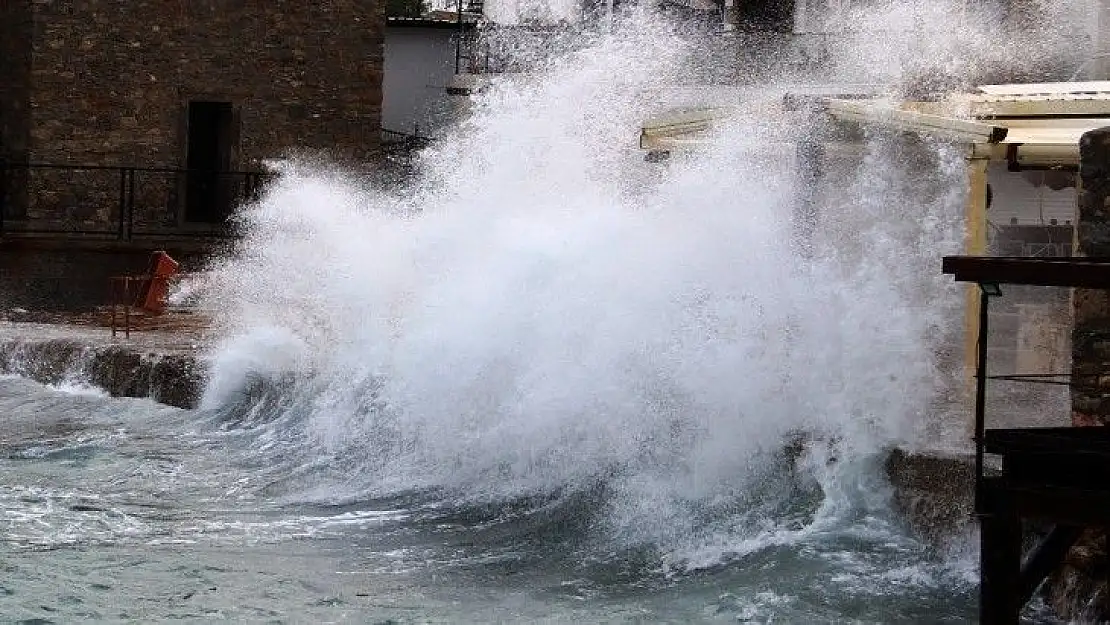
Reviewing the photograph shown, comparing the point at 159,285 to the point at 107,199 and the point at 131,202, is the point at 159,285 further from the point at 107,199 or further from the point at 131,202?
the point at 107,199

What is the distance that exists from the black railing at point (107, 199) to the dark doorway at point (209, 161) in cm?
15

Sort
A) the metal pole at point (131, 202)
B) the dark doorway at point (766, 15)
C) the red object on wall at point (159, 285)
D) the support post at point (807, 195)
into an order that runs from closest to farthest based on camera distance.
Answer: the support post at point (807, 195) < the red object on wall at point (159, 285) < the dark doorway at point (766, 15) < the metal pole at point (131, 202)

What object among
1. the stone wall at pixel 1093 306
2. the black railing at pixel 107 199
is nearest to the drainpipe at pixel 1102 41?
the stone wall at pixel 1093 306

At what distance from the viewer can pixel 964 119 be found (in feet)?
34.4

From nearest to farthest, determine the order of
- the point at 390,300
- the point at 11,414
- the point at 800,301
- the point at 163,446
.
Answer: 1. the point at 800,301
2. the point at 163,446
3. the point at 11,414
4. the point at 390,300

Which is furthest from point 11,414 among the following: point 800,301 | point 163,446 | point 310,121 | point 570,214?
point 310,121

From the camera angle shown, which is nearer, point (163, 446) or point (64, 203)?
point (163, 446)

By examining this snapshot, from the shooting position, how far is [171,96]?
77.9 ft

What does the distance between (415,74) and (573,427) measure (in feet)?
55.5

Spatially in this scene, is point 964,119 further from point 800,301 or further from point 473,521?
point 473,521

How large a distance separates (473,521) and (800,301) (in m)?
2.47

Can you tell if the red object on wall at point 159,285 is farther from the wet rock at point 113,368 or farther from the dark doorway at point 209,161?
the dark doorway at point 209,161

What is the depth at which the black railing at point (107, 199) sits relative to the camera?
74.8ft

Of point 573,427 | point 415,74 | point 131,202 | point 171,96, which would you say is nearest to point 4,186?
point 131,202
